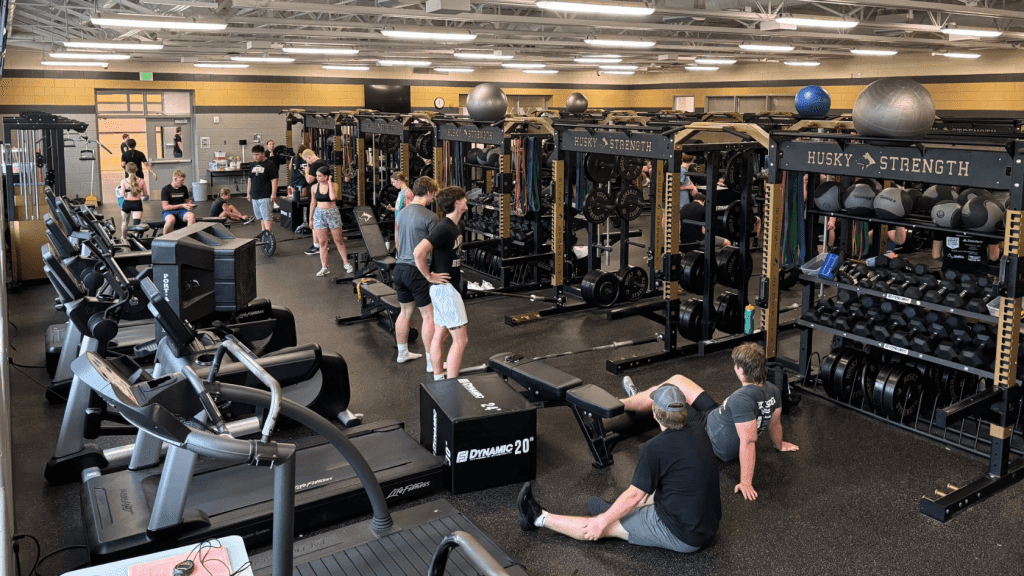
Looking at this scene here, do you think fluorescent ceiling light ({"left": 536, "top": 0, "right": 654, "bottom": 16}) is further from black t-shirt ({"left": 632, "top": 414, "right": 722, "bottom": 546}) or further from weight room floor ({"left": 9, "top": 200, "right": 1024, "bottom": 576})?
black t-shirt ({"left": 632, "top": 414, "right": 722, "bottom": 546})

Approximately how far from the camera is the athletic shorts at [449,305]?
5.77 m

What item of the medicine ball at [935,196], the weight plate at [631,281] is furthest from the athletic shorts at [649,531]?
the weight plate at [631,281]

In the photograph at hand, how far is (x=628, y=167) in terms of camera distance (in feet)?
29.0

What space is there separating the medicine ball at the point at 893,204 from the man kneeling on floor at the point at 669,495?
270 centimetres

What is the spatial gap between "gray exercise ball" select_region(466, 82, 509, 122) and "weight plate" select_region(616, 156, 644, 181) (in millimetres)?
1763

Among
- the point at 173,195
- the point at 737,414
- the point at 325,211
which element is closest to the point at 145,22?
the point at 325,211

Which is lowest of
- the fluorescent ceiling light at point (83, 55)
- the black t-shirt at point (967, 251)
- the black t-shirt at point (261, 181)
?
the black t-shirt at point (967, 251)

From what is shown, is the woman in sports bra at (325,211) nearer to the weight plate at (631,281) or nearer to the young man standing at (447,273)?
the weight plate at (631,281)

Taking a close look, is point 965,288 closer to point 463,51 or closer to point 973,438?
point 973,438

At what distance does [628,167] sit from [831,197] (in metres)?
3.21

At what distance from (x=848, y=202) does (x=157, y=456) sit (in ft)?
16.1

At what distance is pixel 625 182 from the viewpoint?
29.1 feet

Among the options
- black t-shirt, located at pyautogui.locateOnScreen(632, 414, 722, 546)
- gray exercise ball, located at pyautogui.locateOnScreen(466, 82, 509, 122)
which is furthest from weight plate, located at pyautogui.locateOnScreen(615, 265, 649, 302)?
black t-shirt, located at pyautogui.locateOnScreen(632, 414, 722, 546)

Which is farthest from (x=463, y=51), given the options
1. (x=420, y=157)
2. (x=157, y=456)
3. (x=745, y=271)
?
(x=157, y=456)
